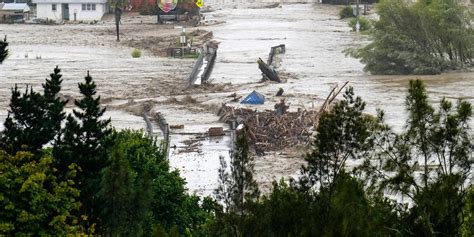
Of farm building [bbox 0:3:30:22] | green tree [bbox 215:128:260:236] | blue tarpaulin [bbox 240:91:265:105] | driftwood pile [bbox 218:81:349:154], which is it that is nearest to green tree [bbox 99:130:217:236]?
green tree [bbox 215:128:260:236]

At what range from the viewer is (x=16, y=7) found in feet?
Result: 335

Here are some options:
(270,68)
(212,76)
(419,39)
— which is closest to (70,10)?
(212,76)

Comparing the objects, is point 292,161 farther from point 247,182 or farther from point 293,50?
point 293,50

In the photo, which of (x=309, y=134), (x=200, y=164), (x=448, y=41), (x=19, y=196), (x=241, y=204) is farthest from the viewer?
(x=448, y=41)

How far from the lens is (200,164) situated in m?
39.4

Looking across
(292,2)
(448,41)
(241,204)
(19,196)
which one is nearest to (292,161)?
(19,196)

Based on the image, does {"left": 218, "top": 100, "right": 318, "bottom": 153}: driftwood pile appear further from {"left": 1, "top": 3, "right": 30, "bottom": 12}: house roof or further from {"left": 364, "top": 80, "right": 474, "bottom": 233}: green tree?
{"left": 1, "top": 3, "right": 30, "bottom": 12}: house roof

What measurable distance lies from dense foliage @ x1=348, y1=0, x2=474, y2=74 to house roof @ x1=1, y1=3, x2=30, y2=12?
3994 centimetres

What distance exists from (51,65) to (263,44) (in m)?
16.4

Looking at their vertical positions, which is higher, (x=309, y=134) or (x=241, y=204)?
(x=241, y=204)

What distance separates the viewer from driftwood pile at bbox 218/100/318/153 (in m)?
44.2

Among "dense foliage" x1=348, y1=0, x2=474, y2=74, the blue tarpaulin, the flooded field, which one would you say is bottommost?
the flooded field

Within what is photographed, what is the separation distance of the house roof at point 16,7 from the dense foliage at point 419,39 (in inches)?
1572

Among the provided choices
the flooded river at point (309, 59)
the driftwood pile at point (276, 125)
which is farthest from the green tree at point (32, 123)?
the flooded river at point (309, 59)
